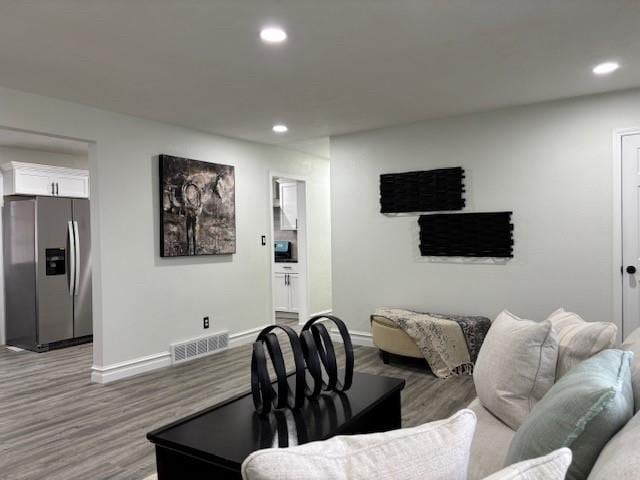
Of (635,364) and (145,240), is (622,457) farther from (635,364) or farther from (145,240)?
(145,240)

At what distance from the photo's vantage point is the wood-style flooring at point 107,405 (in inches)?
107

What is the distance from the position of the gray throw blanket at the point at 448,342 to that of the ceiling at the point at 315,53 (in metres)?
1.99

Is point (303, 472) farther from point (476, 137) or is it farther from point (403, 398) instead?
point (476, 137)

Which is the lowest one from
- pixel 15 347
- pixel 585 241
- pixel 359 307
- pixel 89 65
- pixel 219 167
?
pixel 15 347

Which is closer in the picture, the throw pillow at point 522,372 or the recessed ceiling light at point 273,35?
the throw pillow at point 522,372

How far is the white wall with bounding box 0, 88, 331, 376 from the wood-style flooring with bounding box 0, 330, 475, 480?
0.45 metres

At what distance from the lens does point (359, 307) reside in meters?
5.38

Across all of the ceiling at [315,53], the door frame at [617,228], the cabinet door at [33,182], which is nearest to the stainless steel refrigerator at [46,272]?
the cabinet door at [33,182]

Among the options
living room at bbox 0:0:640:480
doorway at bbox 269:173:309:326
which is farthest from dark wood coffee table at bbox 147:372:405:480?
doorway at bbox 269:173:309:326

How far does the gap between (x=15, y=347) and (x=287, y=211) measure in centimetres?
419

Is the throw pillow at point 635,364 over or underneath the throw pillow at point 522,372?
over

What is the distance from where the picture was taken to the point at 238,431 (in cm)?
169

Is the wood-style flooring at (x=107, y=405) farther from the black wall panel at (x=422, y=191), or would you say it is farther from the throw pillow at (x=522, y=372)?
the black wall panel at (x=422, y=191)

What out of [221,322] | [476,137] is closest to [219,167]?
[221,322]
